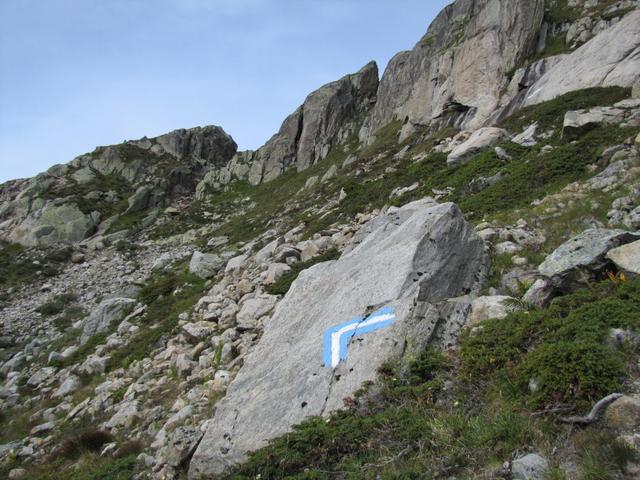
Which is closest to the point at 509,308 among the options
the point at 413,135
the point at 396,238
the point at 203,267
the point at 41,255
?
the point at 396,238

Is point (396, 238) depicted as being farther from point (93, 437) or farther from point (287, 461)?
point (93, 437)

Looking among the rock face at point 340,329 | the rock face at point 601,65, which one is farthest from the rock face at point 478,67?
the rock face at point 340,329

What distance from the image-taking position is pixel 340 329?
24.1ft

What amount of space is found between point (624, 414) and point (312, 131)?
196ft

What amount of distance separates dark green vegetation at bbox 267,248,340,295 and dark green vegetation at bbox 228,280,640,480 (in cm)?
753

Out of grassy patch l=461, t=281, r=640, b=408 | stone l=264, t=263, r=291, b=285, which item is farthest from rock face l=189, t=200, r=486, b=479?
stone l=264, t=263, r=291, b=285

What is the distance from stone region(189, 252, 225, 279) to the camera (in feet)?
69.8

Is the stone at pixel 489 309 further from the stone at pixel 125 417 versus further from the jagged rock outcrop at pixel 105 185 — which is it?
the jagged rock outcrop at pixel 105 185

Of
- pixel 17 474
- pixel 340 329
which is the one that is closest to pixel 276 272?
pixel 340 329

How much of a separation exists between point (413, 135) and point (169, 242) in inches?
1012

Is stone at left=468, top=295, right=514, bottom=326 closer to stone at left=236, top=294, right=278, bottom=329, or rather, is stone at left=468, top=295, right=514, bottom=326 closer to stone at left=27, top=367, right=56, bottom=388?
stone at left=236, top=294, right=278, bottom=329

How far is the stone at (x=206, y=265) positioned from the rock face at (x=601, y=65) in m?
20.8

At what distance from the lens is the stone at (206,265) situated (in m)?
21.3

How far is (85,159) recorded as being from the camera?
234 ft
